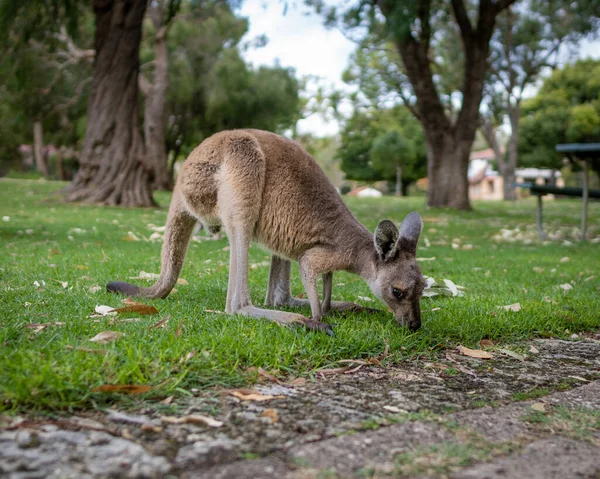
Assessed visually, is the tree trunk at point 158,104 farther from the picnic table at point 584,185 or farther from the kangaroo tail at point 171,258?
the kangaroo tail at point 171,258

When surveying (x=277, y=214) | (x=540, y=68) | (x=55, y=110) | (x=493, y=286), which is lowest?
(x=493, y=286)

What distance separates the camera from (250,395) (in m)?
2.09

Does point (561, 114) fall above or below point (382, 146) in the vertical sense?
above

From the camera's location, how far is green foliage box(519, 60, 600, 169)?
3300 centimetres

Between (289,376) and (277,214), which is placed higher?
(277,214)

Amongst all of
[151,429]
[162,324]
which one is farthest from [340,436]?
[162,324]

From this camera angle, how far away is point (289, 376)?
240cm

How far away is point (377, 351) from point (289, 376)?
1.76 ft

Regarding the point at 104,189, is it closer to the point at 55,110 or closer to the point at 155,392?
the point at 155,392

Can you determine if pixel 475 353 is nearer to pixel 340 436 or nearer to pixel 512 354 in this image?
pixel 512 354

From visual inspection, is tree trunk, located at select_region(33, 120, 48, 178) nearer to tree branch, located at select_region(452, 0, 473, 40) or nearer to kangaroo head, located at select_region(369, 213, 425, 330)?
tree branch, located at select_region(452, 0, 473, 40)

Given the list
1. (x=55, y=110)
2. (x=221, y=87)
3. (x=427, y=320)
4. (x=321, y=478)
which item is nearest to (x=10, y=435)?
(x=321, y=478)

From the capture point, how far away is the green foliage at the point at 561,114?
33.0m

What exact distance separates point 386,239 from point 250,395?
135cm
